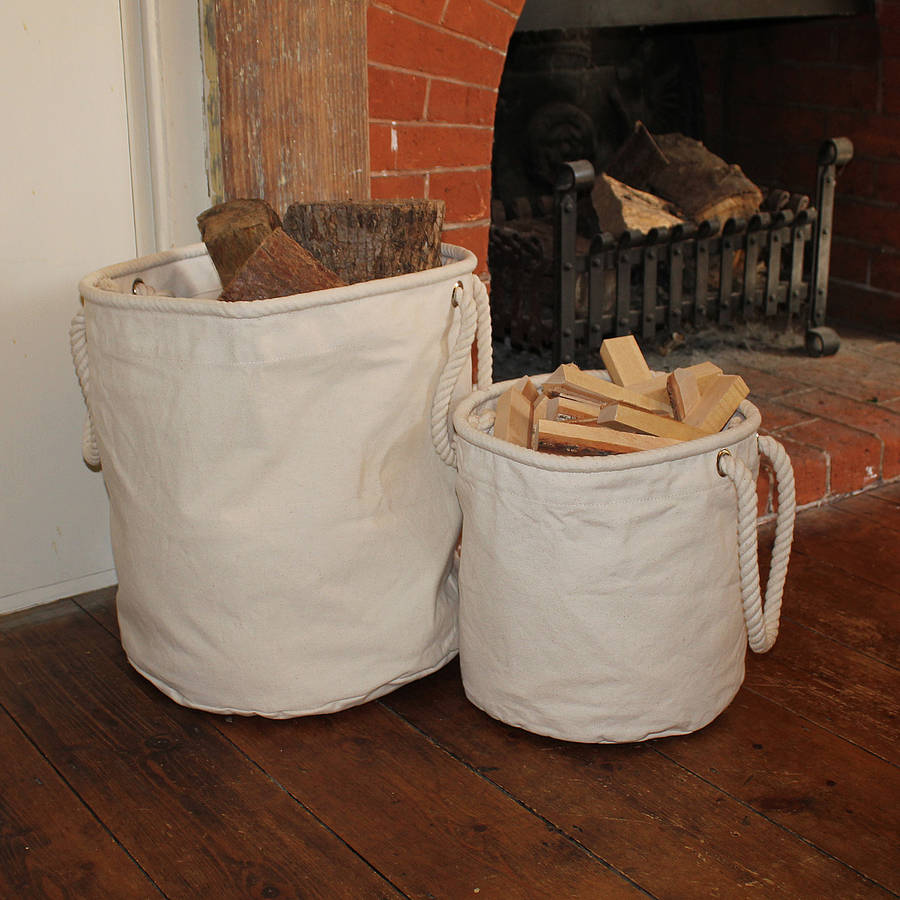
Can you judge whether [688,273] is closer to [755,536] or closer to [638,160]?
[638,160]

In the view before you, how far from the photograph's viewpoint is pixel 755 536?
1194 millimetres

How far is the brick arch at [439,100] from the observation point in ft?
5.16

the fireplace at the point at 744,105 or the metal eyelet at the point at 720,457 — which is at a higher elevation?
the fireplace at the point at 744,105

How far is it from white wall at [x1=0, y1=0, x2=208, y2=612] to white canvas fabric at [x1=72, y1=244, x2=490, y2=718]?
0.16 m

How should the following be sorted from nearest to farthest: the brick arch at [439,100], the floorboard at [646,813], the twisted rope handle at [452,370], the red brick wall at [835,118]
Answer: the floorboard at [646,813] → the twisted rope handle at [452,370] → the brick arch at [439,100] → the red brick wall at [835,118]

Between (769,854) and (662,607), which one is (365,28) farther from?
(769,854)

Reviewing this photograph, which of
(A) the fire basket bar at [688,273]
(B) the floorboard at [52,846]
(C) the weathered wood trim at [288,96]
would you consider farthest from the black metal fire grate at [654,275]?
(B) the floorboard at [52,846]

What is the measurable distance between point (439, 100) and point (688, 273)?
2.43ft

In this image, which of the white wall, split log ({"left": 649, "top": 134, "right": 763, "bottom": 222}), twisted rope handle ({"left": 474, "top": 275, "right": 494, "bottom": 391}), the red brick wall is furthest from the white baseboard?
the red brick wall

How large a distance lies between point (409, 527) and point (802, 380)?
1156 mm

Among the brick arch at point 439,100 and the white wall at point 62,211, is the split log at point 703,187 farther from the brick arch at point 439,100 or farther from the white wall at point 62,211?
the white wall at point 62,211

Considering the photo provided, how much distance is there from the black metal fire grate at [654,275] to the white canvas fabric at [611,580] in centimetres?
75

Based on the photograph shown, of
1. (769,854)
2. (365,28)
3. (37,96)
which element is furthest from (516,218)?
(769,854)

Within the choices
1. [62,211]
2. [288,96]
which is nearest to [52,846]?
[62,211]
